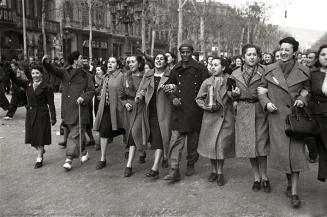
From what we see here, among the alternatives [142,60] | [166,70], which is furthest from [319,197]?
[142,60]

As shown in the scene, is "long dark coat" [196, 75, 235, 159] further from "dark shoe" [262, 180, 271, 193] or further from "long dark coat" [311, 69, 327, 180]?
"long dark coat" [311, 69, 327, 180]

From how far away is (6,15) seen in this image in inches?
1262

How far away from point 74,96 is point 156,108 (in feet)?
4.70

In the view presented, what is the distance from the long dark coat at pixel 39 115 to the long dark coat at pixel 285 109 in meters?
3.60

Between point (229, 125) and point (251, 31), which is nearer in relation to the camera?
point (229, 125)

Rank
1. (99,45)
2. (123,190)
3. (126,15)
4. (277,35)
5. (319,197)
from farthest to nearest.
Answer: (277,35)
(99,45)
(126,15)
(123,190)
(319,197)

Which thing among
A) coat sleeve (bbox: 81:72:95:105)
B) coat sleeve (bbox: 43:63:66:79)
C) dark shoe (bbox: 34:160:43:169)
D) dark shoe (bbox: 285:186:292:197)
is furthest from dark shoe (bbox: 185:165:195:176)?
coat sleeve (bbox: 43:63:66:79)

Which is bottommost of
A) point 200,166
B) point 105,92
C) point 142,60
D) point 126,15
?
point 200,166

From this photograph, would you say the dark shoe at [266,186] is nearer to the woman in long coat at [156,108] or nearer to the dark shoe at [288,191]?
the dark shoe at [288,191]

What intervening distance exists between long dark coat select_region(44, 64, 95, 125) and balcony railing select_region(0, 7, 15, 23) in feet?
88.3

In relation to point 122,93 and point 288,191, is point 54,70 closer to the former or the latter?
point 122,93

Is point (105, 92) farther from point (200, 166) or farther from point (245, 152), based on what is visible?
point (245, 152)

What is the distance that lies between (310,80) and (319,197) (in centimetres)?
145

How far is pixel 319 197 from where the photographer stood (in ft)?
17.8
